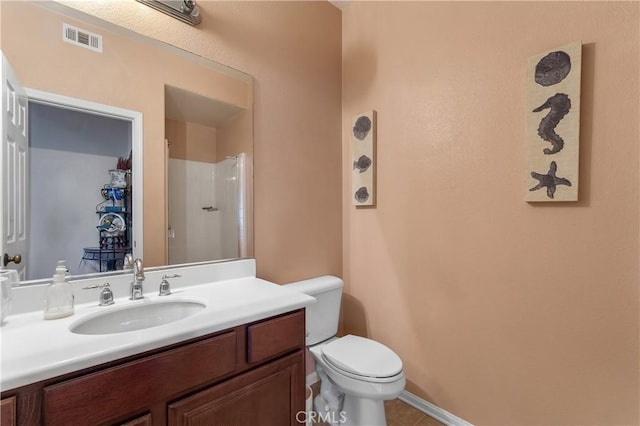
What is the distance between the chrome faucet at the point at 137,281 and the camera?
114cm

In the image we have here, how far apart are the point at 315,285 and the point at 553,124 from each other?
1.37 metres

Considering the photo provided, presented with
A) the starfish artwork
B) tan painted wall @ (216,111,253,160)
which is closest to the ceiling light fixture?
tan painted wall @ (216,111,253,160)

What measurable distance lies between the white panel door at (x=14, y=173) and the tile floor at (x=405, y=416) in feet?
5.19

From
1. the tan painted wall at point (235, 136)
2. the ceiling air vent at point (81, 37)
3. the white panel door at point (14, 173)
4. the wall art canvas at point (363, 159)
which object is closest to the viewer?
the white panel door at point (14, 173)

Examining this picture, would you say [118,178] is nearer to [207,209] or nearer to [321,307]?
[207,209]

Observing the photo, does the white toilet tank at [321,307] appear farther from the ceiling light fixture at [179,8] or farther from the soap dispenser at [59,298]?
the ceiling light fixture at [179,8]

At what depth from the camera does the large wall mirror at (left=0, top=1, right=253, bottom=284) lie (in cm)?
104

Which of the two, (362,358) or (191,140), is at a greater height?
(191,140)

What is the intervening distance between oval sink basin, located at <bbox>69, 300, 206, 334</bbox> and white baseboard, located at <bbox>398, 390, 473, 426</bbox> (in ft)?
4.55

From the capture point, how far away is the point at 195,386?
875mm

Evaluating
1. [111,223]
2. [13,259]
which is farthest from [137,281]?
[13,259]

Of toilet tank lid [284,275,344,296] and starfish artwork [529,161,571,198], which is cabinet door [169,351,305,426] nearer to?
toilet tank lid [284,275,344,296]

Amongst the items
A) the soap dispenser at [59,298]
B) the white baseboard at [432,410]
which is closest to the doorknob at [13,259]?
the soap dispenser at [59,298]

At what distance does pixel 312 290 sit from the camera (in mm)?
1656
